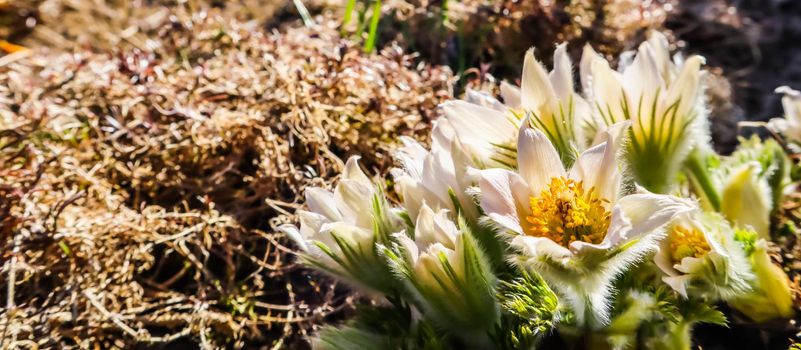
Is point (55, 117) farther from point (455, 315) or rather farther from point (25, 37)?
point (455, 315)

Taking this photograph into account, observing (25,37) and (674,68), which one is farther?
(25,37)

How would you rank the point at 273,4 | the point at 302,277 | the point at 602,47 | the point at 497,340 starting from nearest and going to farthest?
1. the point at 497,340
2. the point at 302,277
3. the point at 602,47
4. the point at 273,4

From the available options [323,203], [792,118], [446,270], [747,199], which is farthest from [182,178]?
[792,118]

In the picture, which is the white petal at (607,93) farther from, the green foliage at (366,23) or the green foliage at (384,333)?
the green foliage at (366,23)

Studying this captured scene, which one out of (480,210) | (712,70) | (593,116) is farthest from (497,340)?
(712,70)

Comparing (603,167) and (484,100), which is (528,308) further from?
(484,100)

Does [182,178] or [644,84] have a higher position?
[644,84]

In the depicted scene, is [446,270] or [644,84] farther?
[644,84]
